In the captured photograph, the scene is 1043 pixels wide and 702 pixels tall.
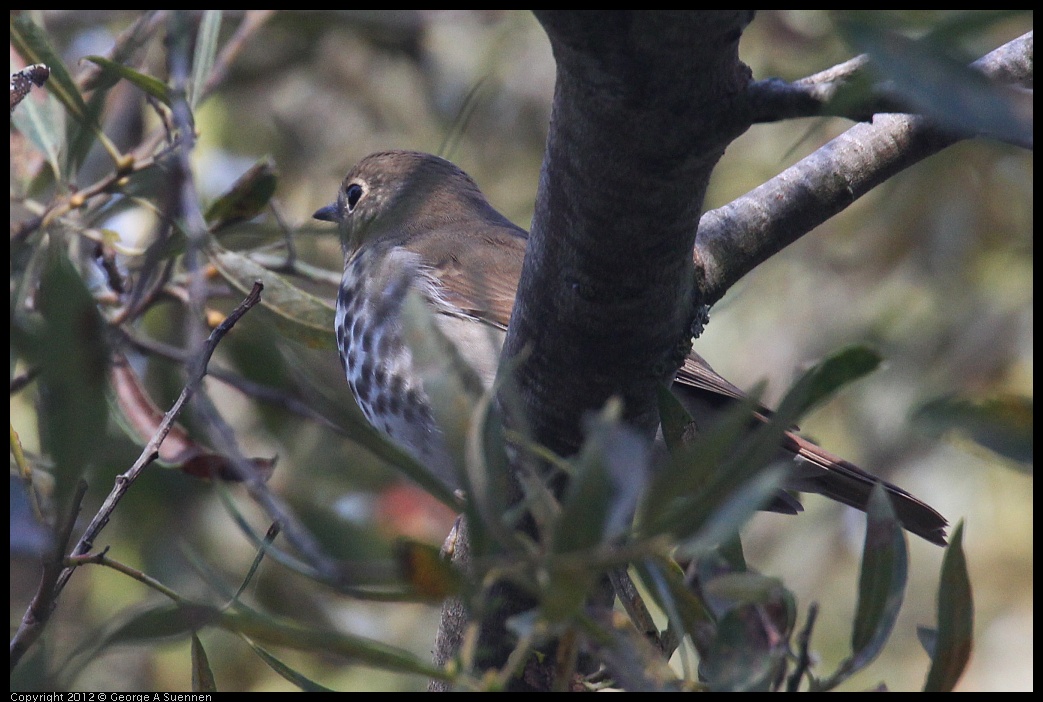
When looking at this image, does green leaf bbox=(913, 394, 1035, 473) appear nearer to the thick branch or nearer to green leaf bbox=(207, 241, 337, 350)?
the thick branch

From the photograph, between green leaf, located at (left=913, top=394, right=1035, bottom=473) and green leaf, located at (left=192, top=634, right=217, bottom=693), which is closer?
green leaf, located at (left=913, top=394, right=1035, bottom=473)

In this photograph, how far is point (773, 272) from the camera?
6551 millimetres

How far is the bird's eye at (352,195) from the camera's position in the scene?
171 inches

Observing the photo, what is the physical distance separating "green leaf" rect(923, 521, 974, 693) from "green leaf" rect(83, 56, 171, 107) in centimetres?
210

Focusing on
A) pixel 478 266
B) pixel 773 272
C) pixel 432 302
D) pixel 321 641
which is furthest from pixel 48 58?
pixel 773 272

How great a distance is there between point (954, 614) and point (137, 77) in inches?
84.9

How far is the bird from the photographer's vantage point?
3.06 meters

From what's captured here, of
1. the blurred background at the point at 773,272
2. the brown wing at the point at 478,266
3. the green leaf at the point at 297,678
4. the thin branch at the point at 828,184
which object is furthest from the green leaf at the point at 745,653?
the blurred background at the point at 773,272

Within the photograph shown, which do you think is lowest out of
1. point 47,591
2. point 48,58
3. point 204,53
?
point 47,591

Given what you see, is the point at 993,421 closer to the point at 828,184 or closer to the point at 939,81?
the point at 939,81

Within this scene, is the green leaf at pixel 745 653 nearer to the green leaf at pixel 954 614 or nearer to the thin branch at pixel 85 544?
the green leaf at pixel 954 614

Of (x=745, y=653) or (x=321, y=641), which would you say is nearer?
(x=321, y=641)

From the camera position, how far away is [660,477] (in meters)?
1.05

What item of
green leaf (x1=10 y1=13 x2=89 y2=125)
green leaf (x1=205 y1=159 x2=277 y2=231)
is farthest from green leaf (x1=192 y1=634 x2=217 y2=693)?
green leaf (x1=10 y1=13 x2=89 y2=125)
